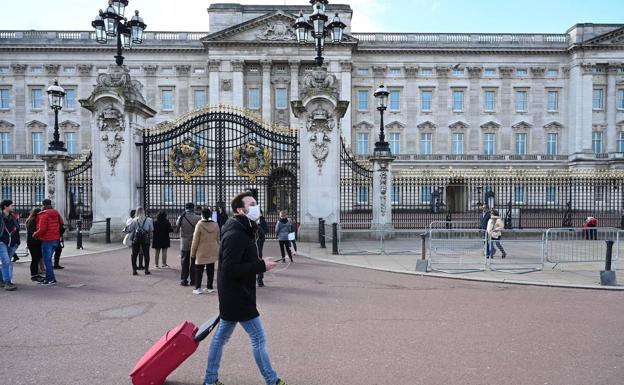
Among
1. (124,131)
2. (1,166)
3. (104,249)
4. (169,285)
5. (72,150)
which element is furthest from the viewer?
(72,150)

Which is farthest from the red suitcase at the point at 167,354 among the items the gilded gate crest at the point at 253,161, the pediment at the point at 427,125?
the pediment at the point at 427,125

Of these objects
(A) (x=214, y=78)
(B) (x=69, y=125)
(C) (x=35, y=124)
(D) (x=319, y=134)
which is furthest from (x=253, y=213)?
(C) (x=35, y=124)

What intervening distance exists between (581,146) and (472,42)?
1728cm

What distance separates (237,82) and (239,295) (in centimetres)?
4784

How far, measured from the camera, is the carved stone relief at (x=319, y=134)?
1681 centimetres

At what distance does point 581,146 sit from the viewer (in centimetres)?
5138

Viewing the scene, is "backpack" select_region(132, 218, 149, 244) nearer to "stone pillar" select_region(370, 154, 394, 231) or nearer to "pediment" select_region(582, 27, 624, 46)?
"stone pillar" select_region(370, 154, 394, 231)

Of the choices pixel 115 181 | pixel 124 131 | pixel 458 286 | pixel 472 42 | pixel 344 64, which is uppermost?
pixel 472 42

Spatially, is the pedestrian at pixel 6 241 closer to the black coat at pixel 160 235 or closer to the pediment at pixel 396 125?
the black coat at pixel 160 235

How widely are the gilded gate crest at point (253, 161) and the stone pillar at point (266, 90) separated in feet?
109

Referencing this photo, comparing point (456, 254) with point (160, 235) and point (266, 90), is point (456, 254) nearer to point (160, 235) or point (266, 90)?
point (160, 235)

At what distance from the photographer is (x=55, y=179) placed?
17547 mm

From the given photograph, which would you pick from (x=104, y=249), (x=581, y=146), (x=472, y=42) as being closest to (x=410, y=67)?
(x=472, y=42)

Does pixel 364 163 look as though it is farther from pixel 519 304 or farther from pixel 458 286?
pixel 519 304
